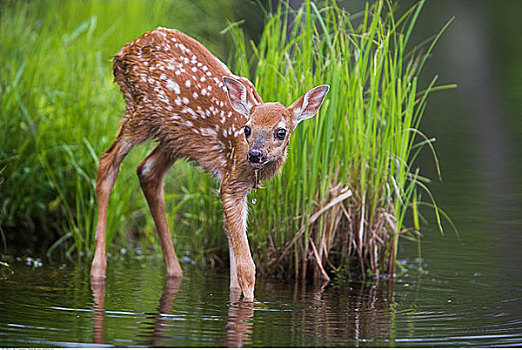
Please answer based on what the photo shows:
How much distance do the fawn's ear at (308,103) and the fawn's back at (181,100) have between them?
21.9 inches

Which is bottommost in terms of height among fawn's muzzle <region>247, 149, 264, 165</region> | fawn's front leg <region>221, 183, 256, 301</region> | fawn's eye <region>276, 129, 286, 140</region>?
fawn's front leg <region>221, 183, 256, 301</region>

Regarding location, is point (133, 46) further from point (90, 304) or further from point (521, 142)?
point (521, 142)

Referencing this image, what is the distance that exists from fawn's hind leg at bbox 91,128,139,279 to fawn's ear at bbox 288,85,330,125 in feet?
5.28

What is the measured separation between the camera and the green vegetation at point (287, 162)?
6176mm

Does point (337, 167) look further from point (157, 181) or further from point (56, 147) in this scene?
point (56, 147)

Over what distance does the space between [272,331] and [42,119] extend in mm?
3849

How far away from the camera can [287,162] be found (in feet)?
20.2

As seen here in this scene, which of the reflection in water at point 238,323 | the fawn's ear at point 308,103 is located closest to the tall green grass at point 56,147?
the reflection in water at point 238,323

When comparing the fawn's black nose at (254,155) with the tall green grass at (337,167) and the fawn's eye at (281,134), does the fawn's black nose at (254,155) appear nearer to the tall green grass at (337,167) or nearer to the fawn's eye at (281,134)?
the fawn's eye at (281,134)

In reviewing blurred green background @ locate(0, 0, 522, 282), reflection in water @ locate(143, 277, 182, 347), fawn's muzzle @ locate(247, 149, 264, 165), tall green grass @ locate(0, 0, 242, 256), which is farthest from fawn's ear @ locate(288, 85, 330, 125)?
tall green grass @ locate(0, 0, 242, 256)

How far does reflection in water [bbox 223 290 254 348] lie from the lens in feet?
13.2

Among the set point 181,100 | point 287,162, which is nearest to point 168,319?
point 181,100

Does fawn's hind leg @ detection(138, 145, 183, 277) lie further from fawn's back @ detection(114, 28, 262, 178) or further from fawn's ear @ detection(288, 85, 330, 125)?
fawn's ear @ detection(288, 85, 330, 125)

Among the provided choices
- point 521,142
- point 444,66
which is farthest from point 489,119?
point 444,66
